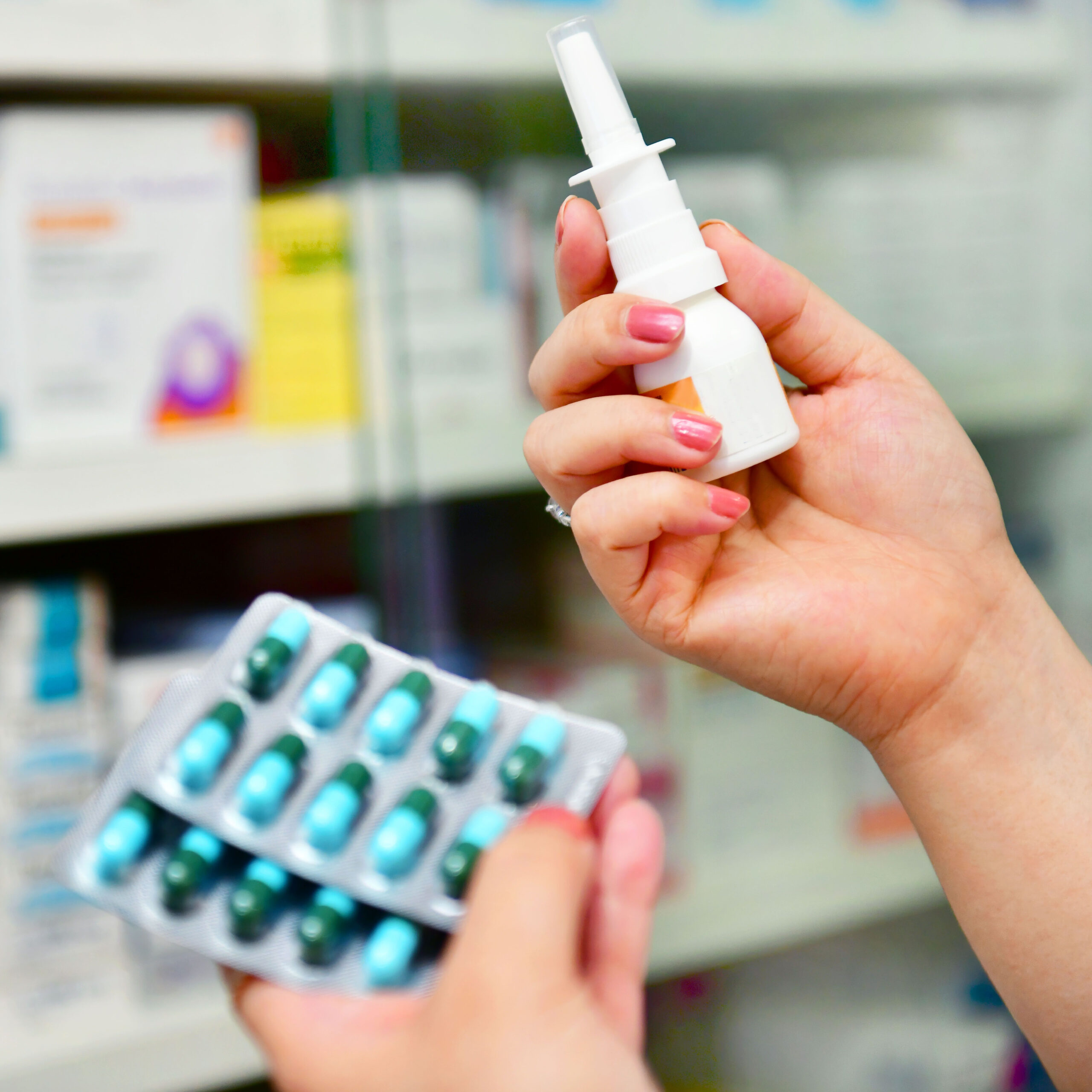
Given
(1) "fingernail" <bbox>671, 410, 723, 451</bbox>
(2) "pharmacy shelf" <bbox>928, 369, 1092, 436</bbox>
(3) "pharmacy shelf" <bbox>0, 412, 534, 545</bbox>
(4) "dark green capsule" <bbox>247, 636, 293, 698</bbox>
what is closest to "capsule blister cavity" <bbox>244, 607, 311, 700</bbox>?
(4) "dark green capsule" <bbox>247, 636, 293, 698</bbox>

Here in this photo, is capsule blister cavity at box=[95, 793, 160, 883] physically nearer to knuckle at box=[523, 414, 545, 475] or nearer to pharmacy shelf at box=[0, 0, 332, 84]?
knuckle at box=[523, 414, 545, 475]

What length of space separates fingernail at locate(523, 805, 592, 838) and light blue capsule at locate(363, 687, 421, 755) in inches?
2.1

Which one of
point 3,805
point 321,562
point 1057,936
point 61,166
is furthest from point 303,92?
point 1057,936

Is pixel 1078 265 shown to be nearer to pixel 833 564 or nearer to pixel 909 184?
pixel 909 184

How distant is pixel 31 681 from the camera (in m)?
0.58

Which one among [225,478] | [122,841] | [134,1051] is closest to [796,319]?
[122,841]

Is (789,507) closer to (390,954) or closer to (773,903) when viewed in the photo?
(390,954)

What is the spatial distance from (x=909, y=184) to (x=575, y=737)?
46 cm

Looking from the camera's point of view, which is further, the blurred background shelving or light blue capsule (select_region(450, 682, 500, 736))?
the blurred background shelving

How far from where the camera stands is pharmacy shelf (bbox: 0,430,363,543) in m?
0.55

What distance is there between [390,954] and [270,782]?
0.19 feet

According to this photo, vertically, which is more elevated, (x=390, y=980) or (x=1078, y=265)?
(x=1078, y=265)

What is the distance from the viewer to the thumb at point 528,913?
212 millimetres

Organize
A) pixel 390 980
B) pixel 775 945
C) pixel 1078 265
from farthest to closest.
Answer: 1. pixel 775 945
2. pixel 1078 265
3. pixel 390 980
